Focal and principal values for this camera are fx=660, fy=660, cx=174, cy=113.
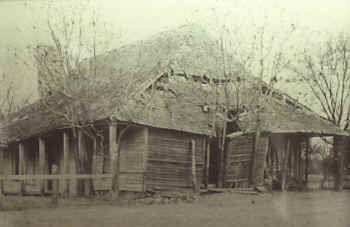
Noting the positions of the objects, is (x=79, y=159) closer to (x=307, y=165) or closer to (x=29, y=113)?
(x=29, y=113)

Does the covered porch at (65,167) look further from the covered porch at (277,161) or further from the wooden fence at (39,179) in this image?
the covered porch at (277,161)

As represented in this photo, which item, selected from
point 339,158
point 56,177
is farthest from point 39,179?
point 339,158

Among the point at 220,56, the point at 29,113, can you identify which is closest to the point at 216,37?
the point at 220,56

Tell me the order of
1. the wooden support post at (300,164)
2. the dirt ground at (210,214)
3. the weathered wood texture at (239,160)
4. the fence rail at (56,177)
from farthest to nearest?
the weathered wood texture at (239,160), the wooden support post at (300,164), the fence rail at (56,177), the dirt ground at (210,214)

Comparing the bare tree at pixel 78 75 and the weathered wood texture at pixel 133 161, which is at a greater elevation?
the bare tree at pixel 78 75

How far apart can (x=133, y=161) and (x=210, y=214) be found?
469 millimetres

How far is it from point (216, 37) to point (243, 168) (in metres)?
0.74

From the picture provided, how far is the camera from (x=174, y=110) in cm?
349

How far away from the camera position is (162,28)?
328 centimetres

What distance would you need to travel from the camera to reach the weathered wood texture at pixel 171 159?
3.34 metres

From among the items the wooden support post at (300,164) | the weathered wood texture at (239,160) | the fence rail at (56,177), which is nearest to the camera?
the fence rail at (56,177)

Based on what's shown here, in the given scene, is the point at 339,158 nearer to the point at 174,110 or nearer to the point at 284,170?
the point at 284,170

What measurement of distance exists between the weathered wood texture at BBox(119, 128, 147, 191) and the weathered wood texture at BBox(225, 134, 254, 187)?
49 centimetres

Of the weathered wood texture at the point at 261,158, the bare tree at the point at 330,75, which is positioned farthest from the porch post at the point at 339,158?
the weathered wood texture at the point at 261,158
